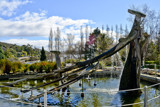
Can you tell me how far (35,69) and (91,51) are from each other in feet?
72.4

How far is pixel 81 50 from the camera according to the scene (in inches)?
1667

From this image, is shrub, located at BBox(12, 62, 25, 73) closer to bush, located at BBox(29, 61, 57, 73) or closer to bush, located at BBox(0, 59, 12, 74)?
bush, located at BBox(0, 59, 12, 74)

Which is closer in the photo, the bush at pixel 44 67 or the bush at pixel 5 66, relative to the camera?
the bush at pixel 5 66

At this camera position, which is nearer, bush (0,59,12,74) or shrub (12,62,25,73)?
bush (0,59,12,74)

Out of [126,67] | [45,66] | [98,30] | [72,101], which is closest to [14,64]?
[45,66]

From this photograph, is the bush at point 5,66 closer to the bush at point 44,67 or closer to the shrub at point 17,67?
the shrub at point 17,67

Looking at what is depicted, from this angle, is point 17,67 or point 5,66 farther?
point 17,67

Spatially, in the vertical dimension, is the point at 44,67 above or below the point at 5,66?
below

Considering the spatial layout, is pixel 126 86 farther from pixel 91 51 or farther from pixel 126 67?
pixel 91 51

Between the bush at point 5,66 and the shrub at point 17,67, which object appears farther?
the shrub at point 17,67

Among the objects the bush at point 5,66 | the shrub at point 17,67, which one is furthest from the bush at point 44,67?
the bush at point 5,66

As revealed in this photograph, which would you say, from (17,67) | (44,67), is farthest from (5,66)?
(44,67)

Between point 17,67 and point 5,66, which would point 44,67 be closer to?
point 17,67

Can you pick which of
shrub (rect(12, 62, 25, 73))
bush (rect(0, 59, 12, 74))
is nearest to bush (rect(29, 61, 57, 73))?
shrub (rect(12, 62, 25, 73))
